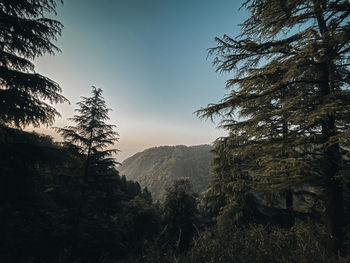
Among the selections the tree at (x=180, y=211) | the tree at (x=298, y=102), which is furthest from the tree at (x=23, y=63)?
the tree at (x=180, y=211)

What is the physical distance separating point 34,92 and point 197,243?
7109mm

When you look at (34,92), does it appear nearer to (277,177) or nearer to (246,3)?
(246,3)

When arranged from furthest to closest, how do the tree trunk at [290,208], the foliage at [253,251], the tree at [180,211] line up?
the tree at [180,211] < the tree trunk at [290,208] < the foliage at [253,251]

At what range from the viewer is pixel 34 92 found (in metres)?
5.47

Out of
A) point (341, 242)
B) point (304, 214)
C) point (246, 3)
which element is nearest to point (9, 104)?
point (246, 3)

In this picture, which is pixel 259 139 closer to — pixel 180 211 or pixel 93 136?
pixel 93 136

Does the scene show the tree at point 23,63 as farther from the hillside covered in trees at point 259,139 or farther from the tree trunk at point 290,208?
the tree trunk at point 290,208

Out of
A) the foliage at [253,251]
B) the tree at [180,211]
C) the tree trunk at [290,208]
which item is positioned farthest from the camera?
the tree at [180,211]

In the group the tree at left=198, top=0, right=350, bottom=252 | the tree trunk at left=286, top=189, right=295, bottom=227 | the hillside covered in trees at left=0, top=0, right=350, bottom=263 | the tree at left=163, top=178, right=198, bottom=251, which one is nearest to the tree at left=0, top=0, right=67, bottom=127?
the hillside covered in trees at left=0, top=0, right=350, bottom=263

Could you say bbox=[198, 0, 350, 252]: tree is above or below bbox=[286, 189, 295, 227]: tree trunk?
above

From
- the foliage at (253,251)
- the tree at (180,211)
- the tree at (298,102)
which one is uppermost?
the tree at (298,102)

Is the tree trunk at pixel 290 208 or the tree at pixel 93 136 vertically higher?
the tree at pixel 93 136

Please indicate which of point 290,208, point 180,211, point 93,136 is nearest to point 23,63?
point 93,136

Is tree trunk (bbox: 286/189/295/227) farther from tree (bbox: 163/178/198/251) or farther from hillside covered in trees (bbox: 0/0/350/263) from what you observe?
tree (bbox: 163/178/198/251)
